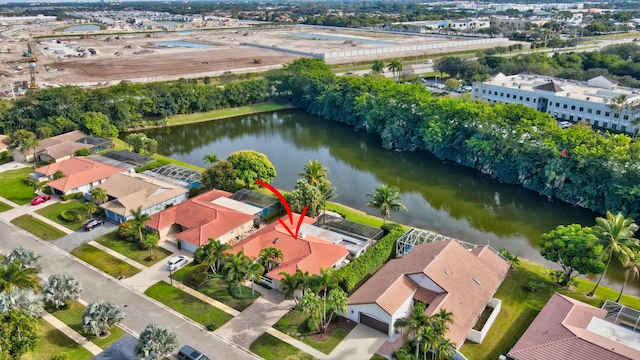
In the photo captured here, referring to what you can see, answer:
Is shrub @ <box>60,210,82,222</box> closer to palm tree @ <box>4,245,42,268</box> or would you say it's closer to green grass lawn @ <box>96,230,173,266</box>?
green grass lawn @ <box>96,230,173,266</box>

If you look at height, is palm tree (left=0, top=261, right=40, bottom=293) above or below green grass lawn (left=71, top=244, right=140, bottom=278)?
above

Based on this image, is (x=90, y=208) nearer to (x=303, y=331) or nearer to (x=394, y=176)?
(x=303, y=331)

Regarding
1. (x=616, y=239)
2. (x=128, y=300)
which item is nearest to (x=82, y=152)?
(x=128, y=300)

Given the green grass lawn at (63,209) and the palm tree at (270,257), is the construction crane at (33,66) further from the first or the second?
the palm tree at (270,257)

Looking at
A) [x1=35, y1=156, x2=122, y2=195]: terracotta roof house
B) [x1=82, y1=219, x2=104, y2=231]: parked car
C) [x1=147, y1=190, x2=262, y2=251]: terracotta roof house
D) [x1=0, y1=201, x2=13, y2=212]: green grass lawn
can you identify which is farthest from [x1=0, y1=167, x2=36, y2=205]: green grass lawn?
[x1=147, y1=190, x2=262, y2=251]: terracotta roof house

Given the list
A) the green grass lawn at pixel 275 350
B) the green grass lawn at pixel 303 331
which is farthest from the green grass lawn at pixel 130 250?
the green grass lawn at pixel 275 350

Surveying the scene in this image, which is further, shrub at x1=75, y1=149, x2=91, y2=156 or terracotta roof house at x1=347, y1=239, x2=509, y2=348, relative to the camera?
shrub at x1=75, y1=149, x2=91, y2=156

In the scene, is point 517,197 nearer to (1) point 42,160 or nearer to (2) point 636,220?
(2) point 636,220
